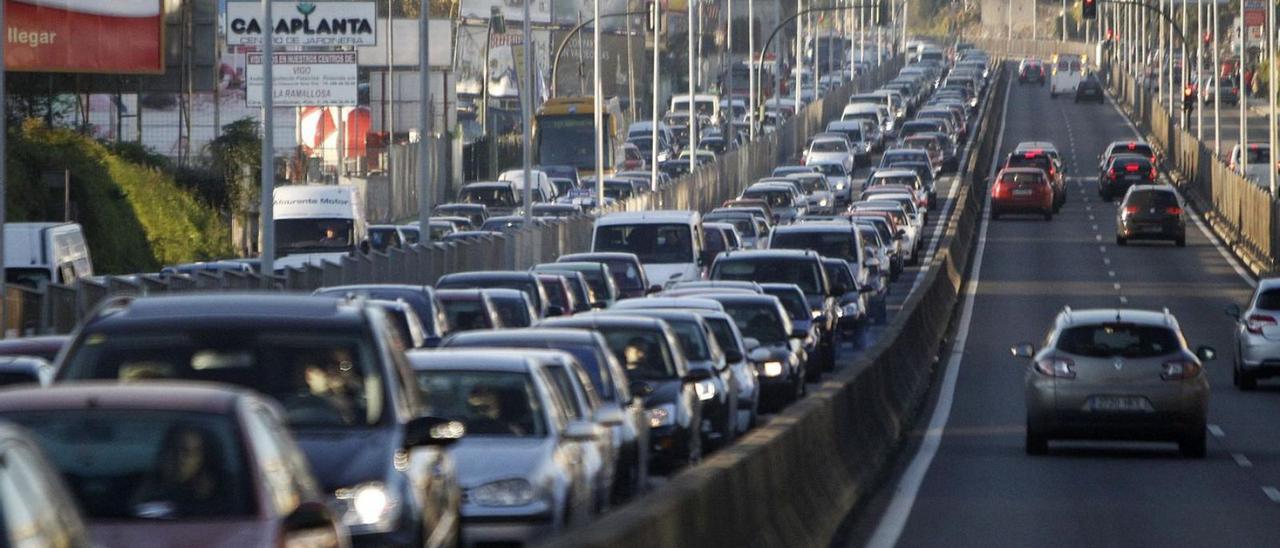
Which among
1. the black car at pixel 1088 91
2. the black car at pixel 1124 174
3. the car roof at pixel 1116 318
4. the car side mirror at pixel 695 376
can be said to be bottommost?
the car side mirror at pixel 695 376

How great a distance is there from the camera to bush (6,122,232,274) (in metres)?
47.5

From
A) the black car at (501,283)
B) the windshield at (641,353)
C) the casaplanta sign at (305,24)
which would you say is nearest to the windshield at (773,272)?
the black car at (501,283)

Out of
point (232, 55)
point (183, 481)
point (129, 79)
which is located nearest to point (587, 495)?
point (183, 481)

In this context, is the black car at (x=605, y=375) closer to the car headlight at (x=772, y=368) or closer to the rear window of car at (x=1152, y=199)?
the car headlight at (x=772, y=368)

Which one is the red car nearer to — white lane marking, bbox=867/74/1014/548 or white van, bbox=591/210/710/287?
white lane marking, bbox=867/74/1014/548

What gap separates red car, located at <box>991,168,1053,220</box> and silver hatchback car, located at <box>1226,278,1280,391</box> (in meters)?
Answer: 37.8

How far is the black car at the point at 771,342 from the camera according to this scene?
26.8 meters

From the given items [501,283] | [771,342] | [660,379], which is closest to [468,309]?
[771,342]

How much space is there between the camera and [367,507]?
10562 millimetres

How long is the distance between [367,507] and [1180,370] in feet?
45.3

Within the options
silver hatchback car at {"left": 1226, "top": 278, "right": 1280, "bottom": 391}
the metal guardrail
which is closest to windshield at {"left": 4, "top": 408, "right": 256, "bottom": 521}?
the metal guardrail

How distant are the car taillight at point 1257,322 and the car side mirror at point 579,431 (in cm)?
1882

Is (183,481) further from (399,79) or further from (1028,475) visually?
(399,79)

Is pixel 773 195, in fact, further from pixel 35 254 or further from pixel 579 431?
pixel 579 431
